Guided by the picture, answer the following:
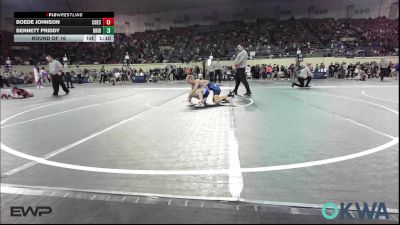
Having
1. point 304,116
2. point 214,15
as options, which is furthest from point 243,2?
point 304,116

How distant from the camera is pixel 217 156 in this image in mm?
3131

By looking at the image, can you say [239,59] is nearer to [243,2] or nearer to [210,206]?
[243,2]

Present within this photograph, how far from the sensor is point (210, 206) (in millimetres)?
1935

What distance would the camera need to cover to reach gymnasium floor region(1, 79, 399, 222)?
2223 mm

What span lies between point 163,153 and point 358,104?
592cm

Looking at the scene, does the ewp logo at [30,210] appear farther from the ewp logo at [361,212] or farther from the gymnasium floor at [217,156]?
the ewp logo at [361,212]
